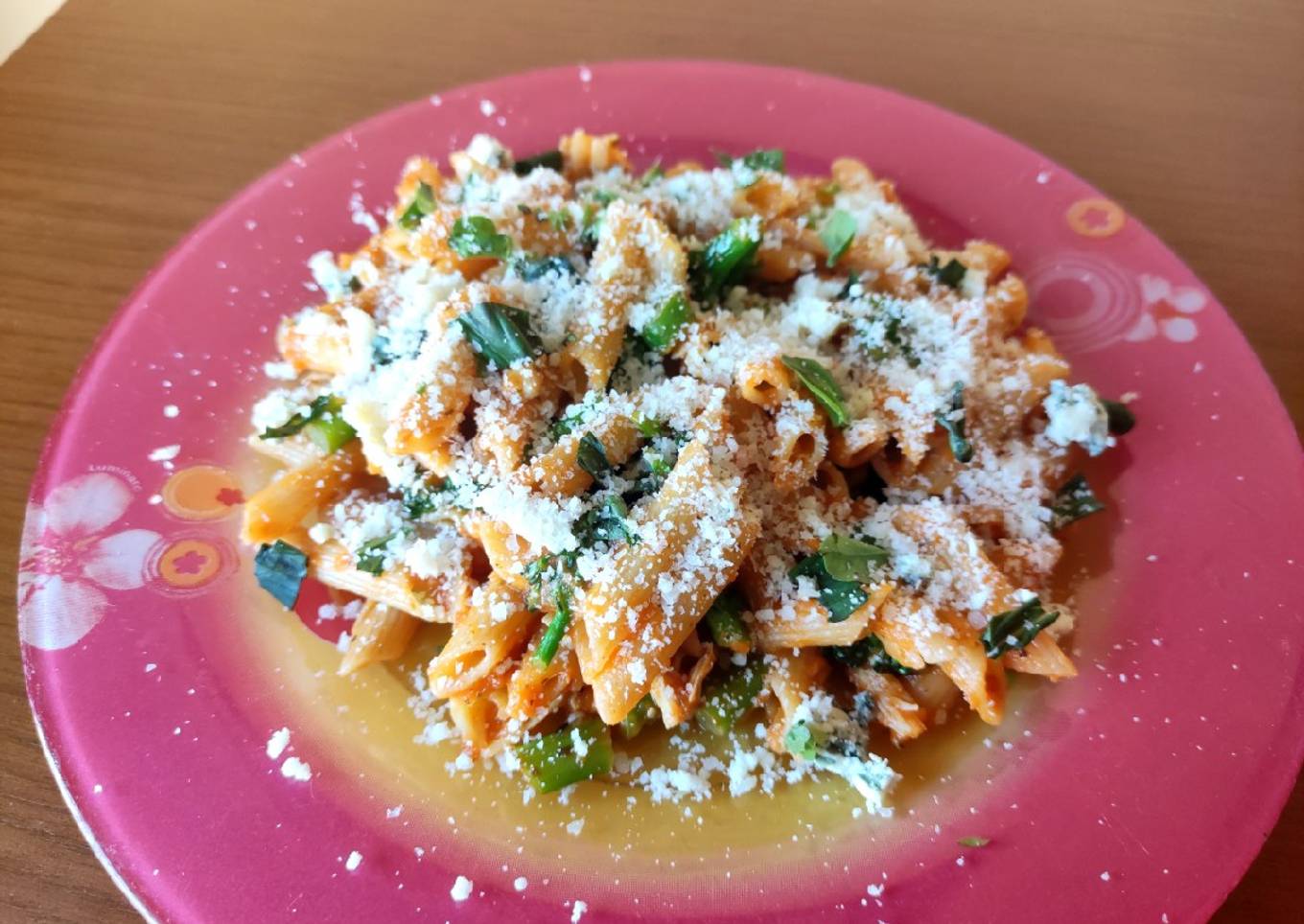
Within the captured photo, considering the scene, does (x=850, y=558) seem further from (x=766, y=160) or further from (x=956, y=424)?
(x=766, y=160)

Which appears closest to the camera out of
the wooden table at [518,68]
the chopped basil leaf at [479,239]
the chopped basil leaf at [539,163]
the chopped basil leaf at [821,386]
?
the chopped basil leaf at [821,386]

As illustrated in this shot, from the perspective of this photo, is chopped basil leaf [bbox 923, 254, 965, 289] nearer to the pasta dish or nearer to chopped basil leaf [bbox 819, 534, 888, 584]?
the pasta dish

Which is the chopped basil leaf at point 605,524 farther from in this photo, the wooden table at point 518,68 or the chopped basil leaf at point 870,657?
the wooden table at point 518,68

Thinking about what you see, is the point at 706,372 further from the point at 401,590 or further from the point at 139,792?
the point at 139,792

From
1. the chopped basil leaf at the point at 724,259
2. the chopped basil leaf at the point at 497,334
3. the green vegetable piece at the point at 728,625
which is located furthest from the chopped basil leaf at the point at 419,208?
the green vegetable piece at the point at 728,625

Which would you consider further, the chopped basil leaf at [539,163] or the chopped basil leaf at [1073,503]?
the chopped basil leaf at [539,163]

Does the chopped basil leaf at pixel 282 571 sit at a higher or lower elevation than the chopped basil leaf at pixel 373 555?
lower

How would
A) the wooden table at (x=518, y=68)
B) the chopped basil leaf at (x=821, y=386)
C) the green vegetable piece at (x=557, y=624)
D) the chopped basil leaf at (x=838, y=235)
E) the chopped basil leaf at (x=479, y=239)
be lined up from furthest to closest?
the wooden table at (x=518, y=68) → the chopped basil leaf at (x=838, y=235) → the chopped basil leaf at (x=479, y=239) → the chopped basil leaf at (x=821, y=386) → the green vegetable piece at (x=557, y=624)
